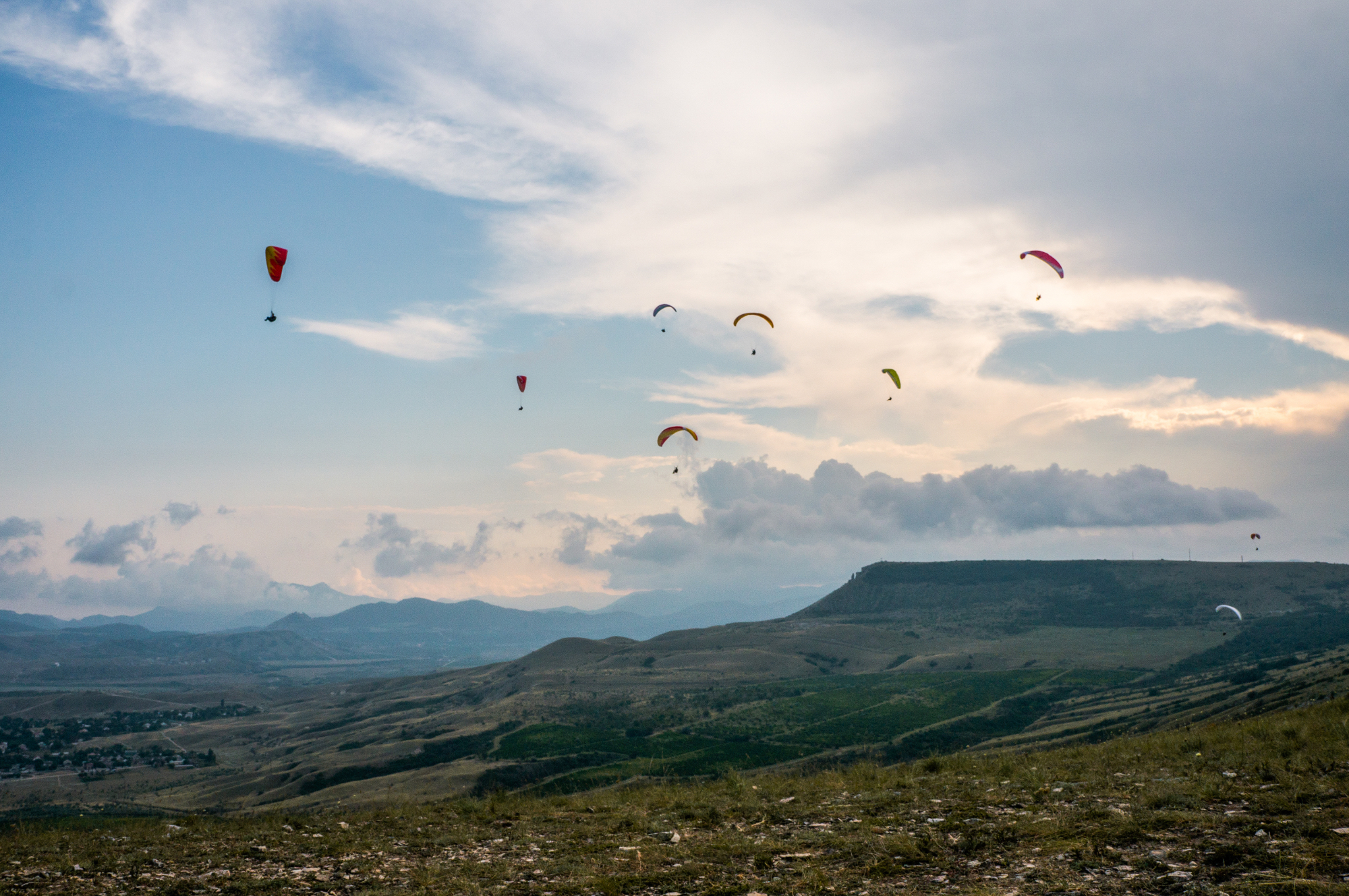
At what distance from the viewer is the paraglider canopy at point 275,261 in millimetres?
40812

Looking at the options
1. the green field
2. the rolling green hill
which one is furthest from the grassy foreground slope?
the green field

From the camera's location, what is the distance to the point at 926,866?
11.7m

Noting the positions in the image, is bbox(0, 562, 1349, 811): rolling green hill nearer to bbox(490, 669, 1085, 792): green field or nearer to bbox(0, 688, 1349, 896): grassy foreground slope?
bbox(490, 669, 1085, 792): green field

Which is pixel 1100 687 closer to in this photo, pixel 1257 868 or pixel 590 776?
pixel 590 776

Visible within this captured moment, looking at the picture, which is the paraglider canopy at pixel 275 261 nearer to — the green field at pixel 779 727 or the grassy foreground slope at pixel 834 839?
the grassy foreground slope at pixel 834 839

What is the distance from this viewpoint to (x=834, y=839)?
44.4 ft

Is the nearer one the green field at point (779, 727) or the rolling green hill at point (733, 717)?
the rolling green hill at point (733, 717)

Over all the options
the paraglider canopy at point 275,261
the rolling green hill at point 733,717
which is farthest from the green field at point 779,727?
the paraglider canopy at point 275,261

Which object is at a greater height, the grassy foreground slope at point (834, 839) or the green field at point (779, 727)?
the grassy foreground slope at point (834, 839)

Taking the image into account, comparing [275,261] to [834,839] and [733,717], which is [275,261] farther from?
[733,717]

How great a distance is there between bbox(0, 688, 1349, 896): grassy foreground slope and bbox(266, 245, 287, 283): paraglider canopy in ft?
92.0

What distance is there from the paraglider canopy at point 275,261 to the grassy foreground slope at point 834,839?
2806 cm

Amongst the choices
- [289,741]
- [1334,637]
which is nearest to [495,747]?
[289,741]

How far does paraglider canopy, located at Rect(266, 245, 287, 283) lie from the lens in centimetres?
4081
